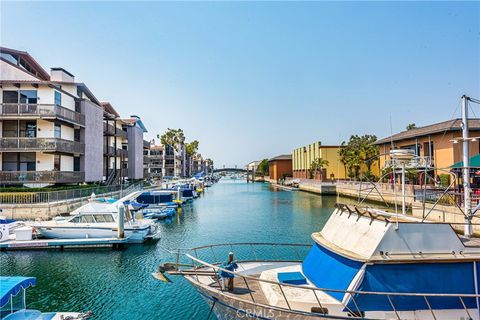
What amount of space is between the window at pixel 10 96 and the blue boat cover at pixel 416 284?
39.3 metres

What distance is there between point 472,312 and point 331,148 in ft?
265

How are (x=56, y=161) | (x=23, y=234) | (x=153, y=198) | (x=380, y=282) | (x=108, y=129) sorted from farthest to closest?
1. (x=108, y=129)
2. (x=153, y=198)
3. (x=56, y=161)
4. (x=23, y=234)
5. (x=380, y=282)

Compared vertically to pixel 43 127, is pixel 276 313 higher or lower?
lower

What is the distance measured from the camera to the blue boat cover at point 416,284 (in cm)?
824

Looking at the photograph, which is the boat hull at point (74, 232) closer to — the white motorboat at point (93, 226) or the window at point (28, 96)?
the white motorboat at point (93, 226)

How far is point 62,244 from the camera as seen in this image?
74.4ft

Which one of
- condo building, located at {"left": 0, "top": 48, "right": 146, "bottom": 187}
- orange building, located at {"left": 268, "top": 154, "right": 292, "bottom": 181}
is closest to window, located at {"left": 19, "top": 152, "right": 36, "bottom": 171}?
condo building, located at {"left": 0, "top": 48, "right": 146, "bottom": 187}

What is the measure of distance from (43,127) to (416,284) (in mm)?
37128

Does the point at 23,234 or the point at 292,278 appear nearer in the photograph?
the point at 292,278

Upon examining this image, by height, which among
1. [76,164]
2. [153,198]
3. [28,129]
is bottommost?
[153,198]

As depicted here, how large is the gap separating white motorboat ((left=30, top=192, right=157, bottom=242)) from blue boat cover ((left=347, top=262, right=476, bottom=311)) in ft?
64.8

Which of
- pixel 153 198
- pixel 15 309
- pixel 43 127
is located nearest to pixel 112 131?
pixel 153 198

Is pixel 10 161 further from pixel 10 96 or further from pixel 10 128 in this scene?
pixel 10 96

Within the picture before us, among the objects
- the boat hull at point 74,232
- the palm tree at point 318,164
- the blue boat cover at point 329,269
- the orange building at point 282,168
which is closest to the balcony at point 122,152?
the boat hull at point 74,232
